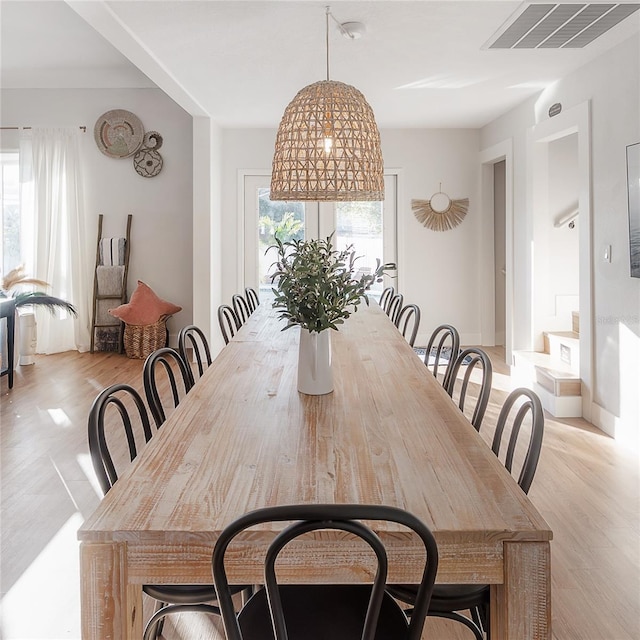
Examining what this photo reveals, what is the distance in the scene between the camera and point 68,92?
22.5 ft

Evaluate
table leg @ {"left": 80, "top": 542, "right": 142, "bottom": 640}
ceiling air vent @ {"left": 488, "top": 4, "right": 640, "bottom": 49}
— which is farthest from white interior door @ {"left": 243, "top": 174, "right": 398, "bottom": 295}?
table leg @ {"left": 80, "top": 542, "right": 142, "bottom": 640}

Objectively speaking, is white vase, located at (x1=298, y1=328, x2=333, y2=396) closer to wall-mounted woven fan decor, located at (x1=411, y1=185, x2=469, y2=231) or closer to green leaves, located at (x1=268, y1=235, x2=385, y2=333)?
green leaves, located at (x1=268, y1=235, x2=385, y2=333)

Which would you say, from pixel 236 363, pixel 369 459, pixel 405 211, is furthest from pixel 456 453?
pixel 405 211

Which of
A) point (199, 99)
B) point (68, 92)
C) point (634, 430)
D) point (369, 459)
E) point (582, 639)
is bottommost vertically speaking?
point (582, 639)

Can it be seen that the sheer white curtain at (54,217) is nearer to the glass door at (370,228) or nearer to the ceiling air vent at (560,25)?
the glass door at (370,228)

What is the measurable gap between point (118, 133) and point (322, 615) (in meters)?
6.50

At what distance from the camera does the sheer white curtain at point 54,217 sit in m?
6.82

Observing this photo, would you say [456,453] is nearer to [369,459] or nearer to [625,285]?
[369,459]

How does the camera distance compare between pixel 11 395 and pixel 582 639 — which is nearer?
pixel 582 639

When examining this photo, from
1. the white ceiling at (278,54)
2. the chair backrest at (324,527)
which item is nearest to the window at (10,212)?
the white ceiling at (278,54)

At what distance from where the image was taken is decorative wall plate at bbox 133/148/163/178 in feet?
22.7

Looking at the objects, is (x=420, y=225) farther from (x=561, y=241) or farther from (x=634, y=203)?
(x=634, y=203)

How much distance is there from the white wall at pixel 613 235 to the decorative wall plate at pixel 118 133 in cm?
451

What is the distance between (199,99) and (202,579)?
16.7 feet
